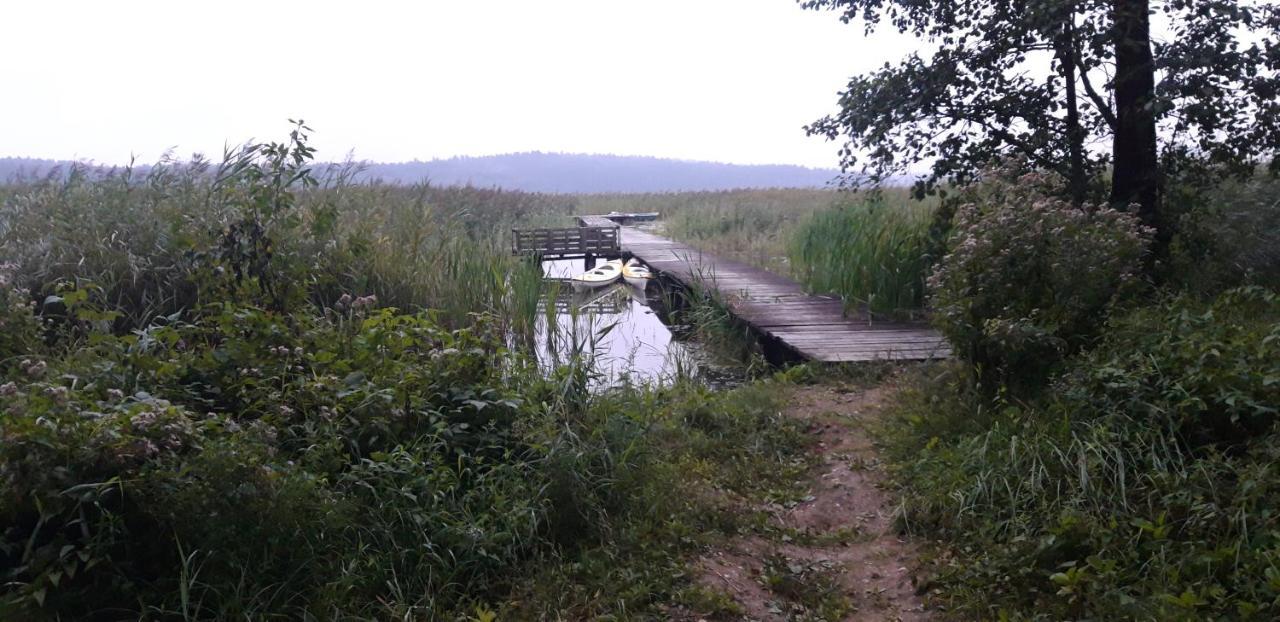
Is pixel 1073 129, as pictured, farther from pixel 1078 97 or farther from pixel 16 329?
pixel 16 329

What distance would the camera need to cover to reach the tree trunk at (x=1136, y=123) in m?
6.32

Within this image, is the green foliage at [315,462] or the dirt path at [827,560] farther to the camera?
the dirt path at [827,560]

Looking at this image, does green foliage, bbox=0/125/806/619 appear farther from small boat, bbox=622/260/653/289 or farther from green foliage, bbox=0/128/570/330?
small boat, bbox=622/260/653/289

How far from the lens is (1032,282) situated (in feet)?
16.3

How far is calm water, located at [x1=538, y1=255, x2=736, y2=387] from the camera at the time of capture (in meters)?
7.58

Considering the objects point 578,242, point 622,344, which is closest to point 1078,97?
point 622,344

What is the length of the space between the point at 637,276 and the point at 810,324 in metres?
6.06

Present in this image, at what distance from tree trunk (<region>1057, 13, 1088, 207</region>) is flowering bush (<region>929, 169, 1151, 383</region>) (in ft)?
6.09

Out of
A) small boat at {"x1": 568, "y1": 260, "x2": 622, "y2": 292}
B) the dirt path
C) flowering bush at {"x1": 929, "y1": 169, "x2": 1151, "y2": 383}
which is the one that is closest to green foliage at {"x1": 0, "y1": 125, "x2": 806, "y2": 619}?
the dirt path

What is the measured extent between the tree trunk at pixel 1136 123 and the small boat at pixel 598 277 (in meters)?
7.36

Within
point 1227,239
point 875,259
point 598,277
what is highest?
point 1227,239

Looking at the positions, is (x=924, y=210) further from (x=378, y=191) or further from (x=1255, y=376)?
(x=1255, y=376)

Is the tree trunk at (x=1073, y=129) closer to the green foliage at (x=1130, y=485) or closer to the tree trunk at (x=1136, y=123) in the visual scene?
the tree trunk at (x=1136, y=123)

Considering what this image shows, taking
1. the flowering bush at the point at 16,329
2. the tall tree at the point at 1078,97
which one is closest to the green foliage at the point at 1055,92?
the tall tree at the point at 1078,97
